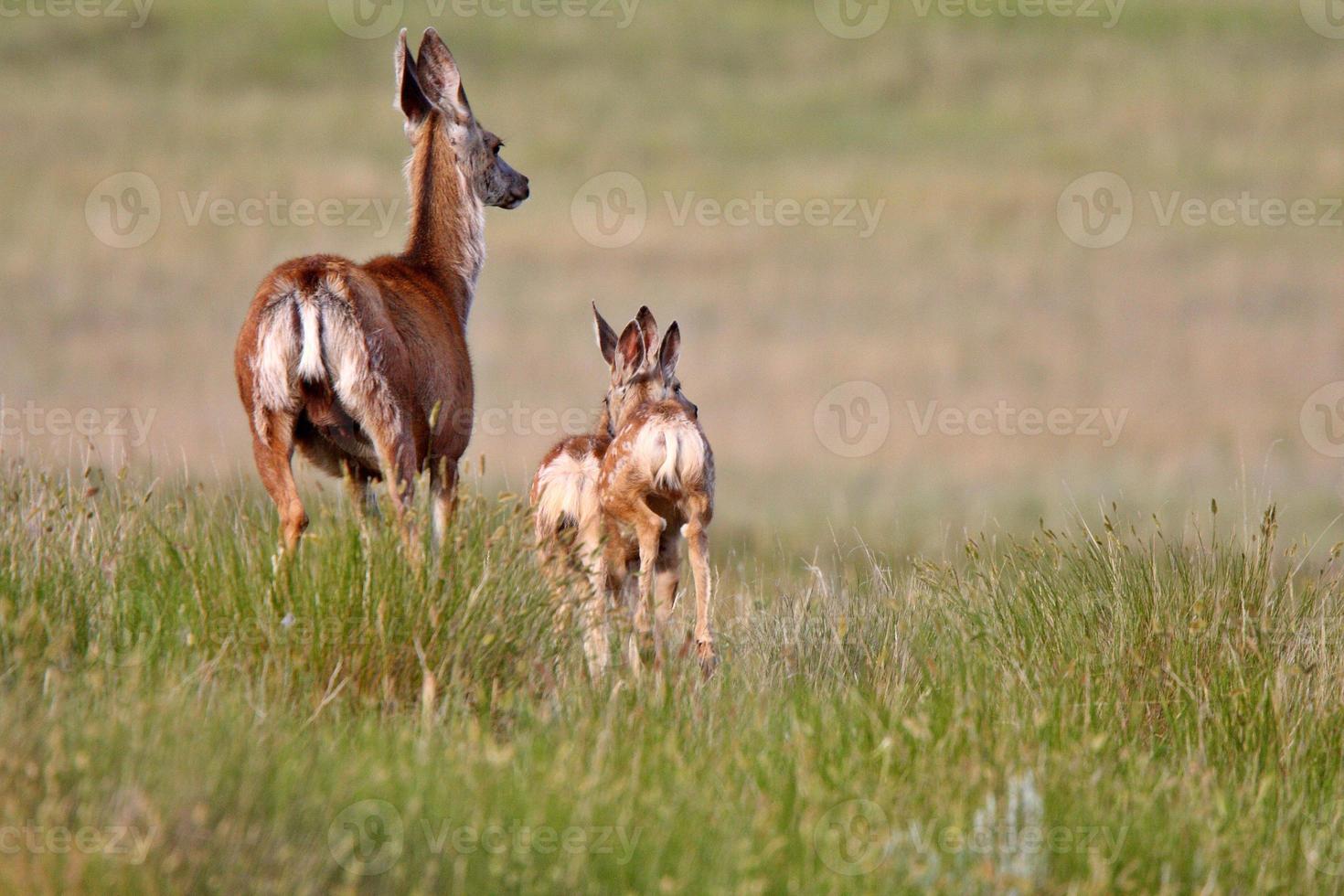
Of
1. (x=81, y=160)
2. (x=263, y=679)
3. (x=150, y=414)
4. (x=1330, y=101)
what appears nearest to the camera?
(x=263, y=679)

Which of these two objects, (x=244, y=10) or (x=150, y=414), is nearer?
(x=150, y=414)

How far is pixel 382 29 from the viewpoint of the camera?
59656 millimetres

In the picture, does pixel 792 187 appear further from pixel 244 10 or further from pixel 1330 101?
pixel 244 10

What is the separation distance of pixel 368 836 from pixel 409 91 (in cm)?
532

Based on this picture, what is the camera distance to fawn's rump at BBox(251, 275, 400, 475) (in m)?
7.01

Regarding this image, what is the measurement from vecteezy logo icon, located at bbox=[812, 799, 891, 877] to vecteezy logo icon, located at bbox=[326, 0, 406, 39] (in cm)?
5467

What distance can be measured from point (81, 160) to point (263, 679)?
4104cm

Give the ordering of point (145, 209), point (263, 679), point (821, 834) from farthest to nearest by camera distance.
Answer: point (145, 209), point (263, 679), point (821, 834)

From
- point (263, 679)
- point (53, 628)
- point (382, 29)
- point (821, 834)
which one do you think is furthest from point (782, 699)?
point (382, 29)

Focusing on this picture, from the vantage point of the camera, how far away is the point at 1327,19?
62000 mm

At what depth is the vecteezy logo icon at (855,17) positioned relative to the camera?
62.2 m
